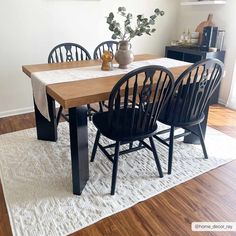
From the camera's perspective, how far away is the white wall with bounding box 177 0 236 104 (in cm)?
321

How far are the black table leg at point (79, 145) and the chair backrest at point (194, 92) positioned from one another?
0.68 metres

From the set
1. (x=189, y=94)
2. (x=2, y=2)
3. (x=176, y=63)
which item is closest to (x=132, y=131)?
(x=189, y=94)

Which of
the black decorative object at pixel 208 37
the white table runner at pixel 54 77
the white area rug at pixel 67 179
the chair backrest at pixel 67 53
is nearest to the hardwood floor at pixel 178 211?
the white area rug at pixel 67 179

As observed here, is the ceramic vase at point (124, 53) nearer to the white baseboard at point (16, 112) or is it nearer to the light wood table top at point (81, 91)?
the light wood table top at point (81, 91)

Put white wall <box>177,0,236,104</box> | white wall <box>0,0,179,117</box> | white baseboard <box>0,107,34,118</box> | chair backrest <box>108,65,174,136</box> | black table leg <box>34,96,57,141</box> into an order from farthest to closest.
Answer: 1. white wall <box>177,0,236,104</box>
2. white baseboard <box>0,107,34,118</box>
3. white wall <box>0,0,179,117</box>
4. black table leg <box>34,96,57,141</box>
5. chair backrest <box>108,65,174,136</box>

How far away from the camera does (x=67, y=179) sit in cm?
193

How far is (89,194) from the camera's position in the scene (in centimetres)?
178

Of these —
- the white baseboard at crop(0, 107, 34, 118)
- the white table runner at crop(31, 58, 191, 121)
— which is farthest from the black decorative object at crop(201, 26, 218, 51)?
the white baseboard at crop(0, 107, 34, 118)

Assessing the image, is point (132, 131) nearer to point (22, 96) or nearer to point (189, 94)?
point (189, 94)

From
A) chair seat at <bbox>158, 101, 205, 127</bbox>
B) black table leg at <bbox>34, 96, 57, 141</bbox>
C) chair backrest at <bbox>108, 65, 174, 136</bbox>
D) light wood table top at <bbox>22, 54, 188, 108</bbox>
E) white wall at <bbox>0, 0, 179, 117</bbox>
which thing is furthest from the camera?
white wall at <bbox>0, 0, 179, 117</bbox>

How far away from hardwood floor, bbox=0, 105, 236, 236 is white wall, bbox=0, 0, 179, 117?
5.47 feet

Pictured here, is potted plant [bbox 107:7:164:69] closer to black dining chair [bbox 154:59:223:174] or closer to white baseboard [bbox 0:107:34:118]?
black dining chair [bbox 154:59:223:174]

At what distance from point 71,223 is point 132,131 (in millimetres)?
701

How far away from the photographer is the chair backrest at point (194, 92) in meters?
1.79
